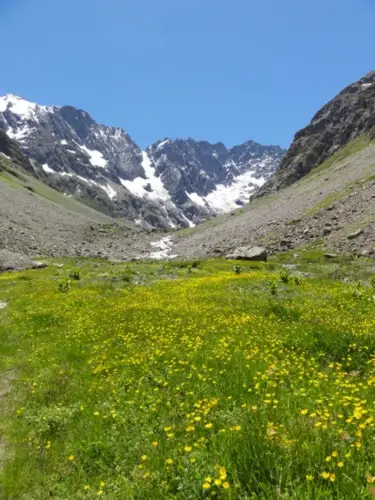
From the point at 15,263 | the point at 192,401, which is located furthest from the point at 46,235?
the point at 192,401

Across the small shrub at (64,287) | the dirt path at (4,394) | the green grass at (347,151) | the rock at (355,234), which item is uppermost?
the green grass at (347,151)

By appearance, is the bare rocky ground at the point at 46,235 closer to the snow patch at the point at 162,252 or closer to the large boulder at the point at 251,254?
the snow patch at the point at 162,252

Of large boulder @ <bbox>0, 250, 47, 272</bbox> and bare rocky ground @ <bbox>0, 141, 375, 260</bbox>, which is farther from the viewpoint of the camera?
bare rocky ground @ <bbox>0, 141, 375, 260</bbox>

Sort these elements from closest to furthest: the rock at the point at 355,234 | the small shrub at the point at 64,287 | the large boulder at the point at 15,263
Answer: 1. the small shrub at the point at 64,287
2. the rock at the point at 355,234
3. the large boulder at the point at 15,263

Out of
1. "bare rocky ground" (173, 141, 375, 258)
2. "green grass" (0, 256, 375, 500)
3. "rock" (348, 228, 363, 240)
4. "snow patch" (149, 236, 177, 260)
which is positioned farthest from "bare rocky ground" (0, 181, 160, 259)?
"green grass" (0, 256, 375, 500)

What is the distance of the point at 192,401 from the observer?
9.44 meters

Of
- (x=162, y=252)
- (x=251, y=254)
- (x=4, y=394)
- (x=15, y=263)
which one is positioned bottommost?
(x=162, y=252)

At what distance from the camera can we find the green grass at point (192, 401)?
6172 millimetres

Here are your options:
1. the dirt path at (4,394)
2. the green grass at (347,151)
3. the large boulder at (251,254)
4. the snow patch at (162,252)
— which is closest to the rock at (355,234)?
the large boulder at (251,254)

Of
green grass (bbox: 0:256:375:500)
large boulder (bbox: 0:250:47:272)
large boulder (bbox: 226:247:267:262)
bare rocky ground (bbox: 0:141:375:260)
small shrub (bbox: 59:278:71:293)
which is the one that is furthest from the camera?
bare rocky ground (bbox: 0:141:375:260)

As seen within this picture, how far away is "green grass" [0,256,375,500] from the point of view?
6172 mm

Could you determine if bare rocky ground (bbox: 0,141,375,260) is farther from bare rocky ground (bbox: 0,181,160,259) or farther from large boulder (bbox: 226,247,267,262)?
large boulder (bbox: 226,247,267,262)

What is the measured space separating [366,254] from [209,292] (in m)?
23.7

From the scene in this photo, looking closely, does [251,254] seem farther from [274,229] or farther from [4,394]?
[4,394]
